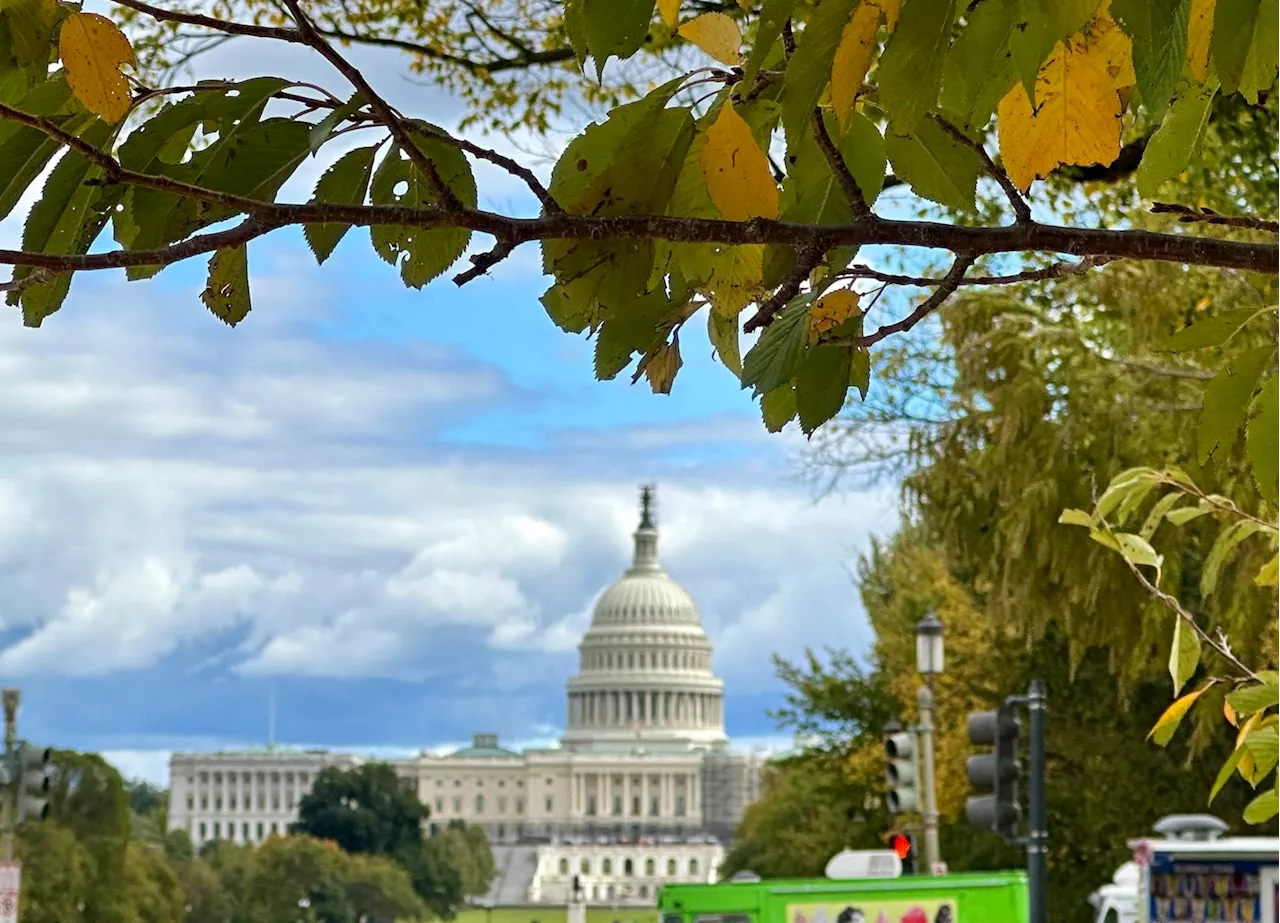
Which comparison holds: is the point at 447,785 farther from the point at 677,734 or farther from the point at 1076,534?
the point at 1076,534

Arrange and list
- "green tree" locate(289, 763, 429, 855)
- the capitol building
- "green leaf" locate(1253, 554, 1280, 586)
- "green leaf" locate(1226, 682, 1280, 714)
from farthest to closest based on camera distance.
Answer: the capitol building → "green tree" locate(289, 763, 429, 855) → "green leaf" locate(1253, 554, 1280, 586) → "green leaf" locate(1226, 682, 1280, 714)

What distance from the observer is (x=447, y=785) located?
168875 millimetres

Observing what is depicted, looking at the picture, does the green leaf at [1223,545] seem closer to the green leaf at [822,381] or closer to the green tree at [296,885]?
the green leaf at [822,381]

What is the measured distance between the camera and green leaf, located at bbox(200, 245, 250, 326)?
211 centimetres

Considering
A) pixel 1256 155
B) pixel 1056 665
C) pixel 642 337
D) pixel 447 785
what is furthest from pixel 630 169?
pixel 447 785

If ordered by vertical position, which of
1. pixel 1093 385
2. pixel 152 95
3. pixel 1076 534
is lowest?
pixel 152 95

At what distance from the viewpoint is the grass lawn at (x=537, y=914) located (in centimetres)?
12694

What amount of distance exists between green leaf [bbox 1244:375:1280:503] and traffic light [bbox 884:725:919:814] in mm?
18250

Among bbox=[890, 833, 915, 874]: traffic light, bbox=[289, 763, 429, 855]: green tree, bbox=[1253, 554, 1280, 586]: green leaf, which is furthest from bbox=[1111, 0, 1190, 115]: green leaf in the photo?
bbox=[289, 763, 429, 855]: green tree

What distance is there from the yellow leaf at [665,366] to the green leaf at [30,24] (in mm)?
659

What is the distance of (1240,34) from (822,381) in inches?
23.8

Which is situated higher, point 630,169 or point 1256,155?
point 1256,155

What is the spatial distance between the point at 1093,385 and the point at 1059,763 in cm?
1589

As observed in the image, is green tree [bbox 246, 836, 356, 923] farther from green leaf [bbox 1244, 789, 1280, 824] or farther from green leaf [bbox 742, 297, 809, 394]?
green leaf [bbox 742, 297, 809, 394]
